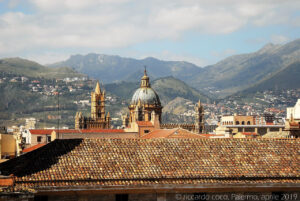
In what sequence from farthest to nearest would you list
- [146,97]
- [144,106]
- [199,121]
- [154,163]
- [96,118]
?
[96,118], [199,121], [146,97], [144,106], [154,163]

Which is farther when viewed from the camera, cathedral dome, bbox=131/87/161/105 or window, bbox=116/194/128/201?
cathedral dome, bbox=131/87/161/105

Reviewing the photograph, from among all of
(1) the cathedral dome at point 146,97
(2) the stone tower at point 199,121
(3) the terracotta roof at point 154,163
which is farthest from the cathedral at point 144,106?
(3) the terracotta roof at point 154,163

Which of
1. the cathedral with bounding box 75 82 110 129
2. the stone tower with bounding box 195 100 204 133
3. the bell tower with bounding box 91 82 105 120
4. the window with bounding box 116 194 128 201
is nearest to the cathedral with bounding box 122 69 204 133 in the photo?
the stone tower with bounding box 195 100 204 133

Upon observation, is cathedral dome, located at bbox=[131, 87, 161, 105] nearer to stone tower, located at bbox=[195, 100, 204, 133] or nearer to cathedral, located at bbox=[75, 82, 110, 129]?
stone tower, located at bbox=[195, 100, 204, 133]

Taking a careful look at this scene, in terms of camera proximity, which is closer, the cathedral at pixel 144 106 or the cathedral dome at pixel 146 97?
the cathedral at pixel 144 106

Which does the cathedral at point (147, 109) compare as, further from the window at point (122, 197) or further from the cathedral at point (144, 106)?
the window at point (122, 197)

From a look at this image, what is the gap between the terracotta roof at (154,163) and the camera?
1046 inches

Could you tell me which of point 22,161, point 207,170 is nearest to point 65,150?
point 22,161

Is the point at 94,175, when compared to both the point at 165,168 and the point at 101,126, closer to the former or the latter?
the point at 165,168

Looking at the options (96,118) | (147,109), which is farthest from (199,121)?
(96,118)

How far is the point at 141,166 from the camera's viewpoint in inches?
1111

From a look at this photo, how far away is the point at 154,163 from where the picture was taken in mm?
28609

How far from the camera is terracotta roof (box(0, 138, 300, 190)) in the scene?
1046 inches

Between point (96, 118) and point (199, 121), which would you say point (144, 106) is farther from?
point (96, 118)
